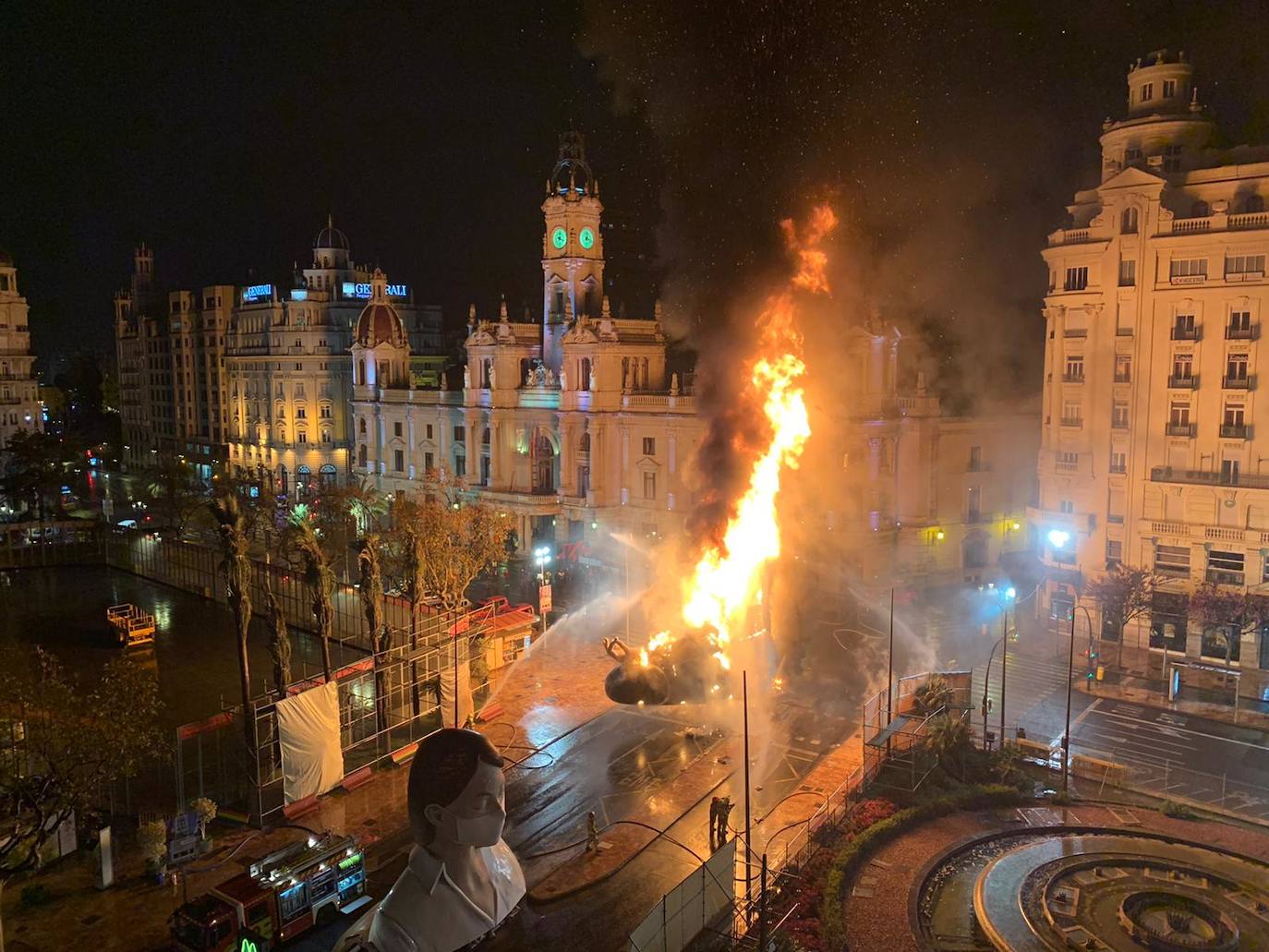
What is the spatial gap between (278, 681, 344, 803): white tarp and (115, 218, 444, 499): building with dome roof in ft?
187

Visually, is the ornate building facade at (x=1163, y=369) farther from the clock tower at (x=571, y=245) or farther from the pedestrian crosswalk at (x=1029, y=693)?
the clock tower at (x=571, y=245)

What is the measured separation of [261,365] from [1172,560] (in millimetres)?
85669

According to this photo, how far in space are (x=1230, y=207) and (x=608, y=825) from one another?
131 ft

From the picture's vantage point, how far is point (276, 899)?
2408cm

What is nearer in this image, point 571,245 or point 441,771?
point 441,771

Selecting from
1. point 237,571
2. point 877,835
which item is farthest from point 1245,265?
point 237,571

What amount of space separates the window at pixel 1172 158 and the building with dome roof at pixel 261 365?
209 feet

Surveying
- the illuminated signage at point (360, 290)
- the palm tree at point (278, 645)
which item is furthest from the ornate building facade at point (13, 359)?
the palm tree at point (278, 645)

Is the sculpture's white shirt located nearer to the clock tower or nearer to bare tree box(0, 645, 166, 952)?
bare tree box(0, 645, 166, 952)

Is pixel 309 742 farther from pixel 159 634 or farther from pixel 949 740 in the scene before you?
pixel 159 634

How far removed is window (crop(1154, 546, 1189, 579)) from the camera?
46.8 m

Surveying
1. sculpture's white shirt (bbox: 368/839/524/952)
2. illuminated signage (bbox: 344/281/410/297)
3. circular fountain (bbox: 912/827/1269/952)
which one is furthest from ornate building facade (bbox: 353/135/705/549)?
sculpture's white shirt (bbox: 368/839/524/952)

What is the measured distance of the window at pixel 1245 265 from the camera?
44562mm

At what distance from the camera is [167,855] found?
27.5 m
